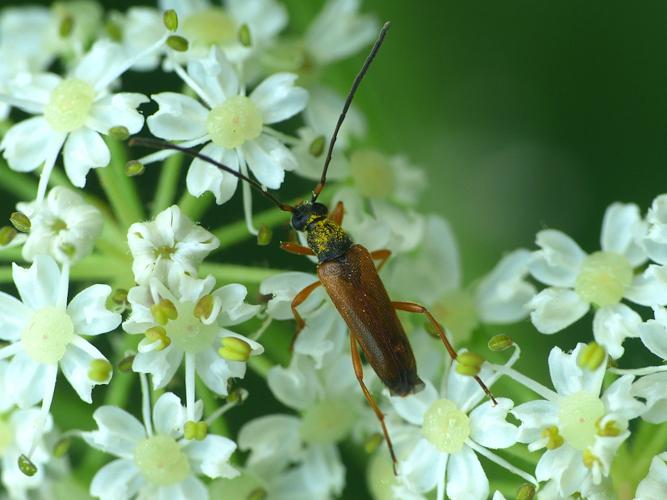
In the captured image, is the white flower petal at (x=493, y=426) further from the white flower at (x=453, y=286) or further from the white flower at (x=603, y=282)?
the white flower at (x=453, y=286)

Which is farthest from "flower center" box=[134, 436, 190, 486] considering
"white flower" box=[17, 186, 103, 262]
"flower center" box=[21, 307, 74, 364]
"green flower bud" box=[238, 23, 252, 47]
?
"green flower bud" box=[238, 23, 252, 47]

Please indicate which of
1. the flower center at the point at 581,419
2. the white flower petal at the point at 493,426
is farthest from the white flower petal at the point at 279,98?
the flower center at the point at 581,419

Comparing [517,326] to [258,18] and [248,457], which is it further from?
[258,18]

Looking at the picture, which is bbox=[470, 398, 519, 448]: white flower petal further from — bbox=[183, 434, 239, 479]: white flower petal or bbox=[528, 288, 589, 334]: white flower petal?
bbox=[183, 434, 239, 479]: white flower petal

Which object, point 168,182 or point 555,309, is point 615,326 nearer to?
point 555,309

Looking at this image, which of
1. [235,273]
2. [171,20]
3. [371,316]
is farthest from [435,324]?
[171,20]
